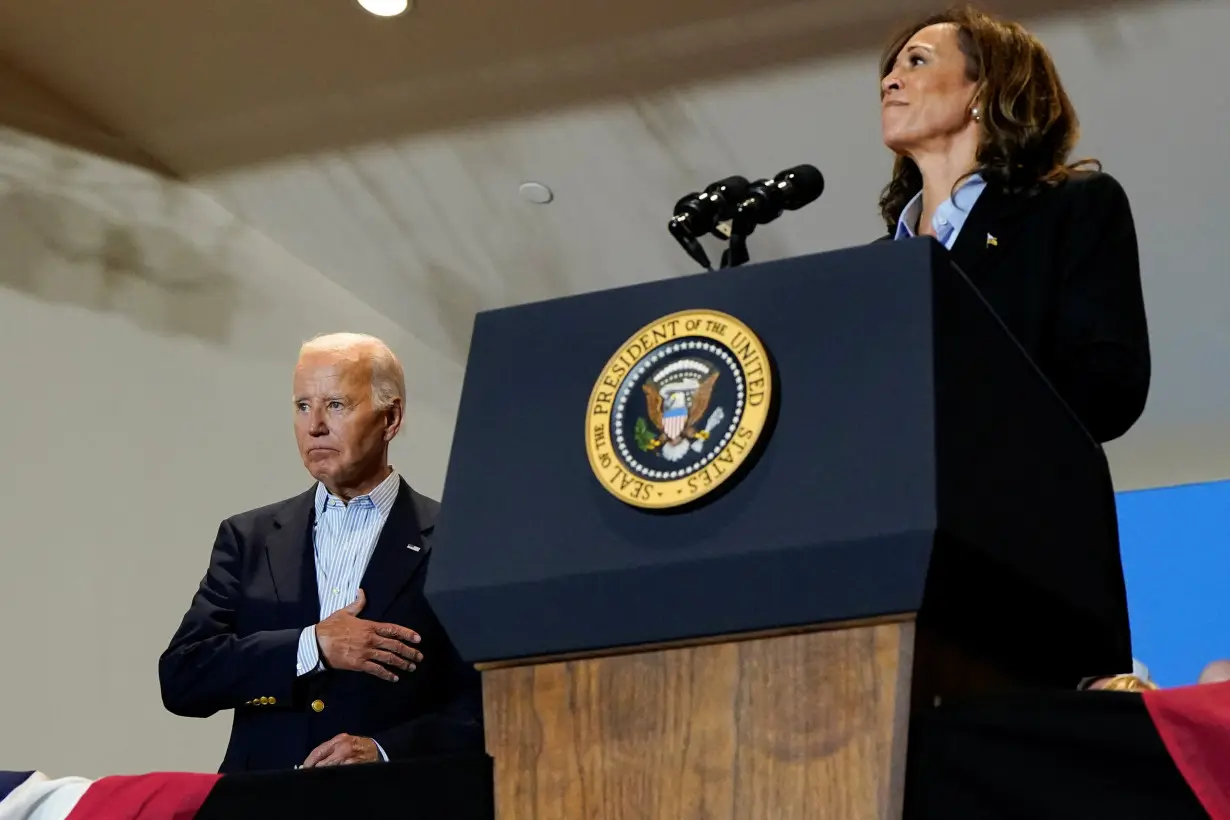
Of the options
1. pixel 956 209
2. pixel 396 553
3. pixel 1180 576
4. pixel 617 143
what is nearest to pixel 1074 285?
pixel 956 209

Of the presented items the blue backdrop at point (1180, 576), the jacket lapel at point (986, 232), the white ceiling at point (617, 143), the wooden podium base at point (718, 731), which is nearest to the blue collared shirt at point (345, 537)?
the jacket lapel at point (986, 232)

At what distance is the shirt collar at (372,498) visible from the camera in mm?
2305

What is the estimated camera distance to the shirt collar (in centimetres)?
230

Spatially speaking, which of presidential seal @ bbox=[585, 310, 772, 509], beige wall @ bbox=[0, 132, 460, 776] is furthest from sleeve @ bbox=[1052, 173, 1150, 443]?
beige wall @ bbox=[0, 132, 460, 776]

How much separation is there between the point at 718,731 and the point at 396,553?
1.25 m

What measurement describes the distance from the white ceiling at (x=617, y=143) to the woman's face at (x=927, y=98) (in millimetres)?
2412

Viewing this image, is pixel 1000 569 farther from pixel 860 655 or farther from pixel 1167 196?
pixel 1167 196

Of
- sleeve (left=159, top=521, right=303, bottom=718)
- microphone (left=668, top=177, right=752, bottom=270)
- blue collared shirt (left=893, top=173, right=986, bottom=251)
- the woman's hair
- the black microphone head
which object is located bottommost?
sleeve (left=159, top=521, right=303, bottom=718)

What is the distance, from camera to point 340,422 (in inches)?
92.7

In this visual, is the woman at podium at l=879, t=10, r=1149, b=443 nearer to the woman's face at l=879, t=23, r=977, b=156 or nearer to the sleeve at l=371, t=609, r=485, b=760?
the woman's face at l=879, t=23, r=977, b=156

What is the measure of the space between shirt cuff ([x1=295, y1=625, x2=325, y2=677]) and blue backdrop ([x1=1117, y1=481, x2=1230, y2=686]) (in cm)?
350

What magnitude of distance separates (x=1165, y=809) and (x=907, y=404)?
0.95 ft

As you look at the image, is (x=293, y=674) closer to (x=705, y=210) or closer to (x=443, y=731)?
(x=443, y=731)

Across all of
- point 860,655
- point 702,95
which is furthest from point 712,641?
point 702,95
